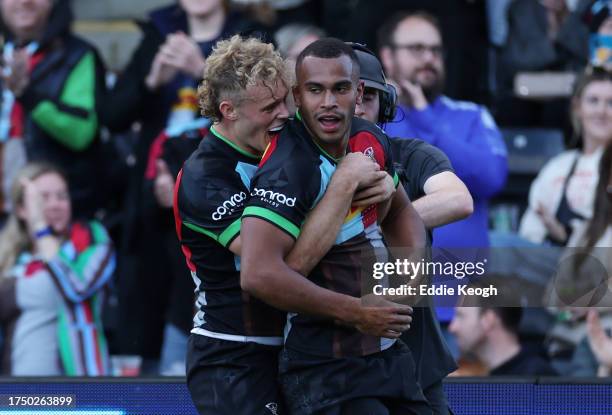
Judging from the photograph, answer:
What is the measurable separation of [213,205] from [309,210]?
0.39 m

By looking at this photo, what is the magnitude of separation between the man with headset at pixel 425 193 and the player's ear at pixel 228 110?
438 millimetres

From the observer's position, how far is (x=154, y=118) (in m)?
7.53

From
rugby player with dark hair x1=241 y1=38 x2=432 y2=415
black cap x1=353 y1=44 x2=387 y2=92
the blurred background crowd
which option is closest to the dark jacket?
the blurred background crowd

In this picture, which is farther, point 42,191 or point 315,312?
point 42,191

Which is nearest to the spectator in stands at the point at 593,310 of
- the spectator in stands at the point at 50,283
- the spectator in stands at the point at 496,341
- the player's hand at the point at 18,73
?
the spectator in stands at the point at 496,341

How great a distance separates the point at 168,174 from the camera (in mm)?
7172

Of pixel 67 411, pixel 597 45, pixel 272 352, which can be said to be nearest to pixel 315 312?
pixel 272 352

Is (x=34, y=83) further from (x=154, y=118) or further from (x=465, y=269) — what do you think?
(x=465, y=269)

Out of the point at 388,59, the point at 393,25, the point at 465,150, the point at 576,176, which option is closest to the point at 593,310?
the point at 465,150

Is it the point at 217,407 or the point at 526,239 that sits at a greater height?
the point at 217,407

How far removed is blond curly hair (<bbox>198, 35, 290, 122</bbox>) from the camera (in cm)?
441

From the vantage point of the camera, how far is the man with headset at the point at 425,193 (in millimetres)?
4621

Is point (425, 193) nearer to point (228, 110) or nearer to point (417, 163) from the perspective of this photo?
point (417, 163)

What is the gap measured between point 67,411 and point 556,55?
4.15 meters
